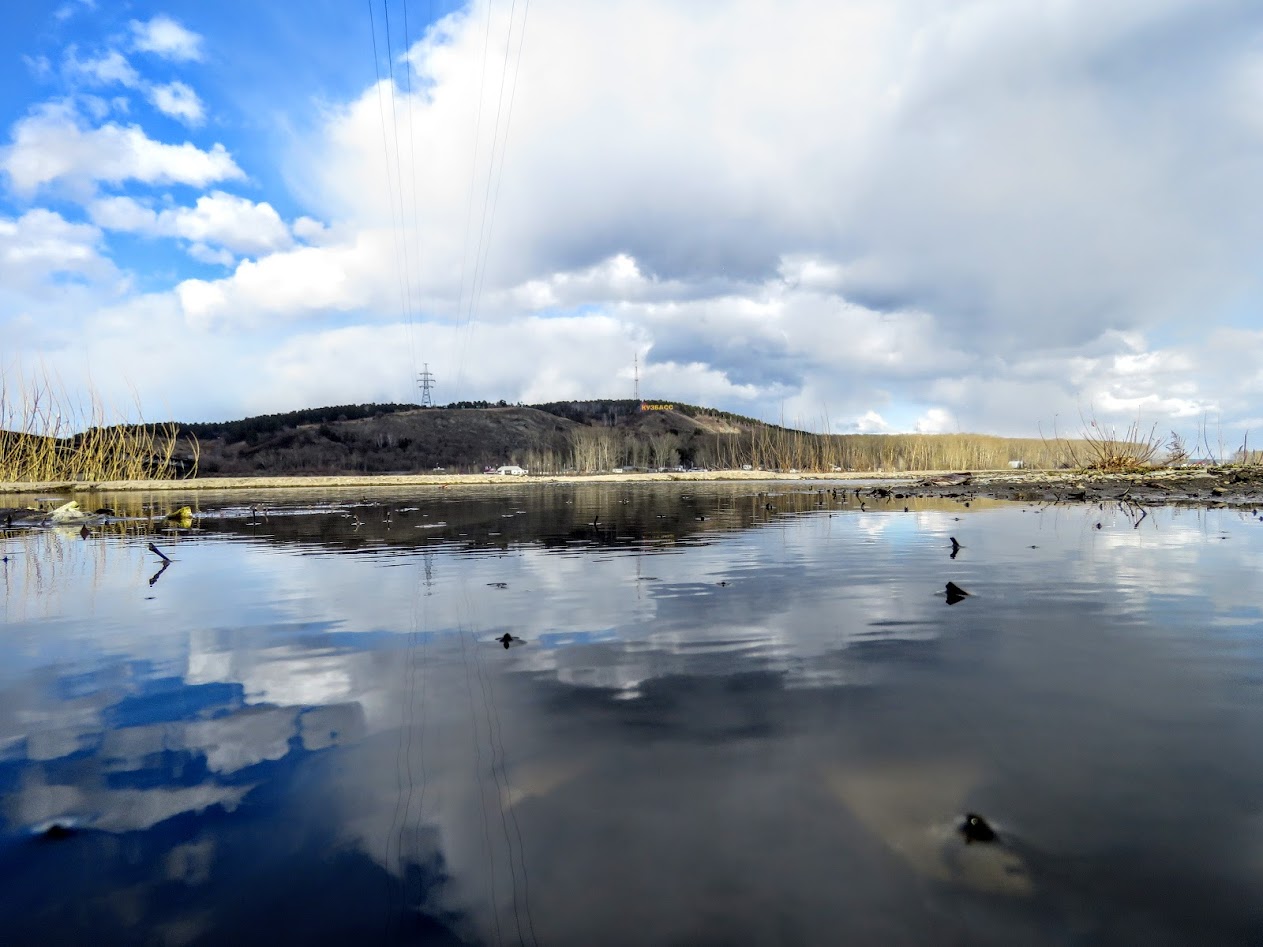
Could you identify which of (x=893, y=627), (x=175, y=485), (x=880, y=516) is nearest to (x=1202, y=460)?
(x=880, y=516)

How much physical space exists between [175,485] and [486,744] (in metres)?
73.8

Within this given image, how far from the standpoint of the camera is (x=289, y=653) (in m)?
7.90

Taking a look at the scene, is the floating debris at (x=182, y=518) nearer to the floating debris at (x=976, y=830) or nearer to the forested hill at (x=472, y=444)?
the floating debris at (x=976, y=830)

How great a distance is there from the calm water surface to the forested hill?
117 m

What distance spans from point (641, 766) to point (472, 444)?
562 ft

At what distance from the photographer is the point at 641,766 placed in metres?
4.72

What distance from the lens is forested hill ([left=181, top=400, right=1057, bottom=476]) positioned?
473 ft

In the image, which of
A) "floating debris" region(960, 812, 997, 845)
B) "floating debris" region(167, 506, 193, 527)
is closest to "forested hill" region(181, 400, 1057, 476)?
"floating debris" region(167, 506, 193, 527)

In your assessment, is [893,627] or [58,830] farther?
[893,627]

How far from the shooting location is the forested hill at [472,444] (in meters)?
144

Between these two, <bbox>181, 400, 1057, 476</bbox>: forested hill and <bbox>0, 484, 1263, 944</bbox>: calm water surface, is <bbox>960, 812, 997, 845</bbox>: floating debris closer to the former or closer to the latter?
<bbox>0, 484, 1263, 944</bbox>: calm water surface

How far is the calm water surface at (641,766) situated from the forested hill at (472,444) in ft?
385

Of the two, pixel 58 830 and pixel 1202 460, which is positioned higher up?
pixel 1202 460

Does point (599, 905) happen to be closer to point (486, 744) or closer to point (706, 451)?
point (486, 744)
